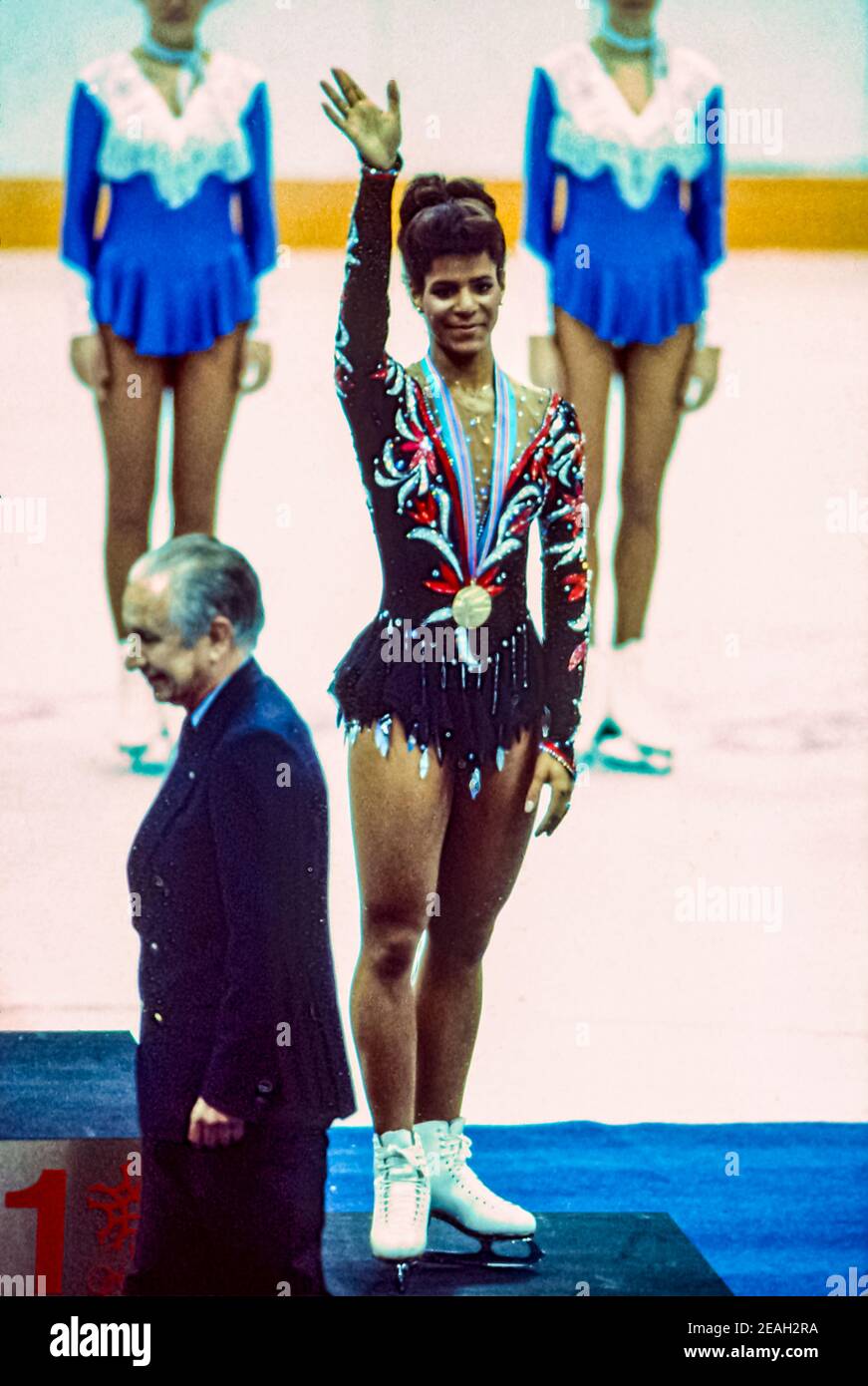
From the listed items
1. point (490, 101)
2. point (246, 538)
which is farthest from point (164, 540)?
point (490, 101)

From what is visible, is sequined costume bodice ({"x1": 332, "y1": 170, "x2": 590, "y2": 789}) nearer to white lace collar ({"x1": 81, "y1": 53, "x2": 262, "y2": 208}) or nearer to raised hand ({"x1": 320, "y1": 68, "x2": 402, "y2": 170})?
raised hand ({"x1": 320, "y1": 68, "x2": 402, "y2": 170})

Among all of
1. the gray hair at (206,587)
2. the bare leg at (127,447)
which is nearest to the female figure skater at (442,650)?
the gray hair at (206,587)

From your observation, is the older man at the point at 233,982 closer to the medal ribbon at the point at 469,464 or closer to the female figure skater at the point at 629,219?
the medal ribbon at the point at 469,464

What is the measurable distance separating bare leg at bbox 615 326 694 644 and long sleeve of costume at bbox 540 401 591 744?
1.18 feet

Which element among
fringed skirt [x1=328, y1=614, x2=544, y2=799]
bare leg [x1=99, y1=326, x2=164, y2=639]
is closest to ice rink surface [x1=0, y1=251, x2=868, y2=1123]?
bare leg [x1=99, y1=326, x2=164, y2=639]

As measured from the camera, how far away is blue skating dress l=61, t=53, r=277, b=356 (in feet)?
15.6

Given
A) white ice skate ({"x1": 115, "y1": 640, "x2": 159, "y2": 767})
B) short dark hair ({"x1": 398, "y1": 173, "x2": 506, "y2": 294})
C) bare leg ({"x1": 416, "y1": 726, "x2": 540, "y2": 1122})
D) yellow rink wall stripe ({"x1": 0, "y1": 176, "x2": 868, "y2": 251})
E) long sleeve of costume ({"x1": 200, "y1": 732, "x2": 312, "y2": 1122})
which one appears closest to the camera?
long sleeve of costume ({"x1": 200, "y1": 732, "x2": 312, "y2": 1122})

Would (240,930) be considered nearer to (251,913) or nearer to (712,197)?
(251,913)

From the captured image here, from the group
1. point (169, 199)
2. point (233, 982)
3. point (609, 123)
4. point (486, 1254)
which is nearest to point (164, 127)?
point (169, 199)

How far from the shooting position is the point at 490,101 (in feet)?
15.8

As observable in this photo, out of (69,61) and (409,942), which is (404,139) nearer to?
(69,61)

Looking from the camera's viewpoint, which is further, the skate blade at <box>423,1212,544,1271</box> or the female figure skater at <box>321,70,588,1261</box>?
the skate blade at <box>423,1212,544,1271</box>

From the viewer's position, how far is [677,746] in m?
4.97
